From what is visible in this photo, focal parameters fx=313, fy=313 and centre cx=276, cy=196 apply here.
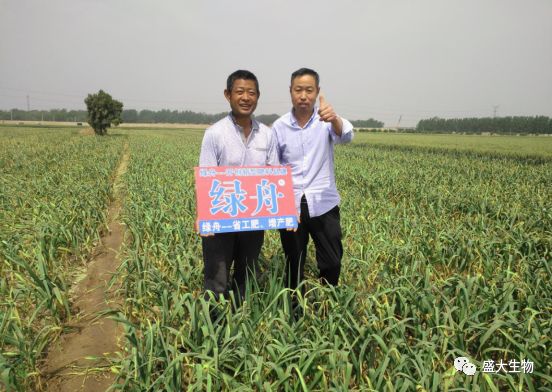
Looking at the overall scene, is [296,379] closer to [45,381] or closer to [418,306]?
[418,306]

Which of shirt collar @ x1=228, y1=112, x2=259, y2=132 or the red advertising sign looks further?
shirt collar @ x1=228, y1=112, x2=259, y2=132

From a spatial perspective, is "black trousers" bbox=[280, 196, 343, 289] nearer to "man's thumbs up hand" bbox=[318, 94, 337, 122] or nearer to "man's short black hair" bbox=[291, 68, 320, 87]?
"man's thumbs up hand" bbox=[318, 94, 337, 122]

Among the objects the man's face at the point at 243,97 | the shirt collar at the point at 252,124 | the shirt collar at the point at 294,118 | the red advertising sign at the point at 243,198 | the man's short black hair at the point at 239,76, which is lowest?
the red advertising sign at the point at 243,198

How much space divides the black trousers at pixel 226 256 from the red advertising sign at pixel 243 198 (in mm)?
260

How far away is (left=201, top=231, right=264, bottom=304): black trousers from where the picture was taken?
8.14ft

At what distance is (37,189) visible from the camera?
291 inches

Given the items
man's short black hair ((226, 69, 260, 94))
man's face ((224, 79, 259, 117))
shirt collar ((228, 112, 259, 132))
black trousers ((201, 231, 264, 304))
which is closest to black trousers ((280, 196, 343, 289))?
black trousers ((201, 231, 264, 304))

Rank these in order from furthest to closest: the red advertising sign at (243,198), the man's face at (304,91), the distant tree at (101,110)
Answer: the distant tree at (101,110) → the man's face at (304,91) → the red advertising sign at (243,198)

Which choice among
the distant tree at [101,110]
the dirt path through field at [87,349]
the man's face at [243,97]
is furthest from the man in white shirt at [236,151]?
the distant tree at [101,110]

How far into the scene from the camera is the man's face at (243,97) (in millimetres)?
2283

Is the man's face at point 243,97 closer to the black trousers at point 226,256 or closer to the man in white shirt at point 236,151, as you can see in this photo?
the man in white shirt at point 236,151

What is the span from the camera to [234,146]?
2.41 meters

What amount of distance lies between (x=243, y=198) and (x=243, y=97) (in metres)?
0.74

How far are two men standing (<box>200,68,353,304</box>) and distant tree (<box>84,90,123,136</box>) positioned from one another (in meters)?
42.8
